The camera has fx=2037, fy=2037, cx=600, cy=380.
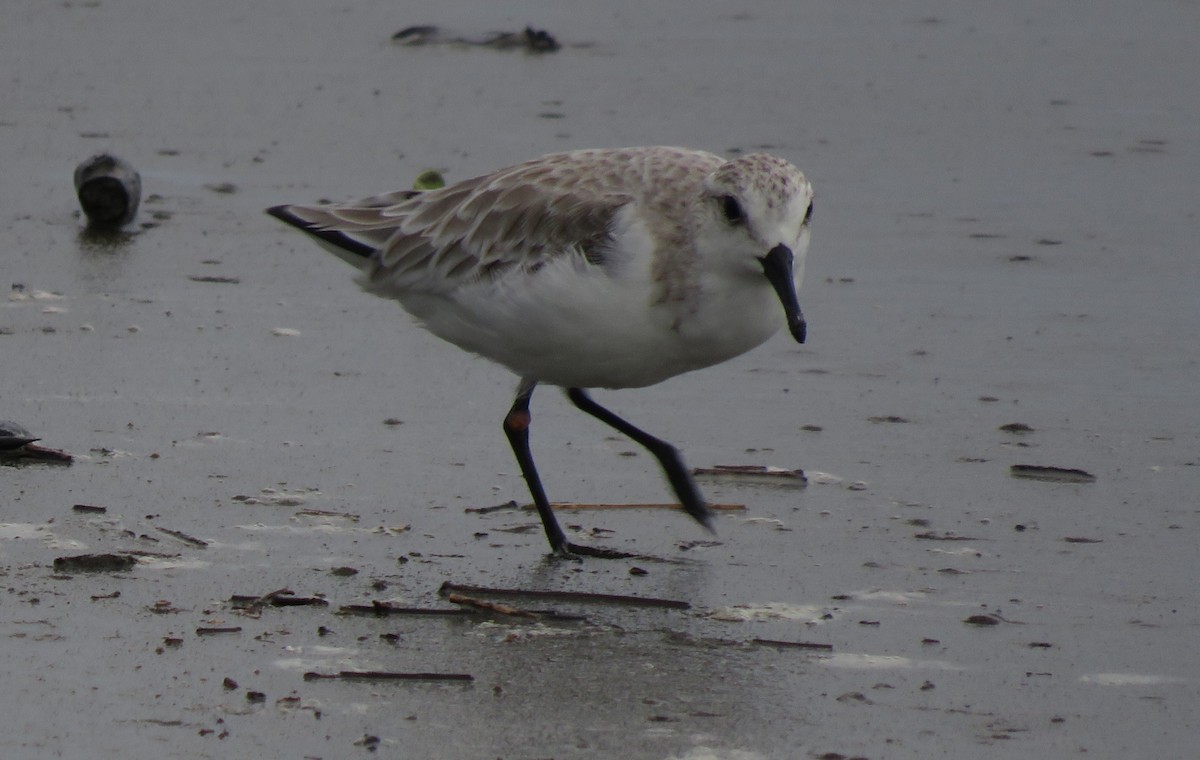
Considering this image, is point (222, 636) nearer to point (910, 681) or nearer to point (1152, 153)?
point (910, 681)

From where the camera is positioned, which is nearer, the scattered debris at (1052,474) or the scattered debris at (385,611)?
the scattered debris at (385,611)

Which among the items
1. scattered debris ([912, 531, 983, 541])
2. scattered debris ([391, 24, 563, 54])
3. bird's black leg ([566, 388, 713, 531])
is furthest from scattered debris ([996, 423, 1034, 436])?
scattered debris ([391, 24, 563, 54])

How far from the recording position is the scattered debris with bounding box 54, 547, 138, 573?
5172mm

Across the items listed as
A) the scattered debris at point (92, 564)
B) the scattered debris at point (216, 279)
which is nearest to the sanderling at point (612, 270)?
the scattered debris at point (92, 564)

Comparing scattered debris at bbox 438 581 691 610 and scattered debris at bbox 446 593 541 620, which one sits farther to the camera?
scattered debris at bbox 438 581 691 610

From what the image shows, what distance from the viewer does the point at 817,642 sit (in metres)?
4.93

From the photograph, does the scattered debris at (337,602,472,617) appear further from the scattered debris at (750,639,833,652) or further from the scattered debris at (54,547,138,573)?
the scattered debris at (750,639,833,652)

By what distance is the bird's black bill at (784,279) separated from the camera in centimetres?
528

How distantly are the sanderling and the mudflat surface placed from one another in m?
0.49

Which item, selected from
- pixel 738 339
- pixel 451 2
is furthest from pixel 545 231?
pixel 451 2

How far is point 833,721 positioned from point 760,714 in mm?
159

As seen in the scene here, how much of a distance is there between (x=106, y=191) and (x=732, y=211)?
4358 mm

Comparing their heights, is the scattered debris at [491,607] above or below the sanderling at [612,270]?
below

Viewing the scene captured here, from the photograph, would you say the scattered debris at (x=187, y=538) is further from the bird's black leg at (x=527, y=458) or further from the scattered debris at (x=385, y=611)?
the bird's black leg at (x=527, y=458)
